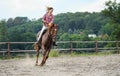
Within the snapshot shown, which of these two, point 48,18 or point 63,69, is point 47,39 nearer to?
point 48,18

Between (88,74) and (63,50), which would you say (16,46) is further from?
(88,74)

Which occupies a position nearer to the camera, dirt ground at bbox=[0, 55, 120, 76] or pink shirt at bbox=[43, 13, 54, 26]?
dirt ground at bbox=[0, 55, 120, 76]

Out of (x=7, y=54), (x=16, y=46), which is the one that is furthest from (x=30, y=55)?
(x=16, y=46)

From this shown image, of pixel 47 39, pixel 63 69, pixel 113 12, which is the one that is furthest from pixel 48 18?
pixel 113 12

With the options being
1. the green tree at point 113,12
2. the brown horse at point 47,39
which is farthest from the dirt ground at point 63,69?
the green tree at point 113,12

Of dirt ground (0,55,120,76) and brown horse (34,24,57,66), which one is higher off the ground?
brown horse (34,24,57,66)

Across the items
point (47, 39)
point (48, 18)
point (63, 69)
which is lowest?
point (63, 69)

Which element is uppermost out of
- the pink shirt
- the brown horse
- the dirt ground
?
the pink shirt

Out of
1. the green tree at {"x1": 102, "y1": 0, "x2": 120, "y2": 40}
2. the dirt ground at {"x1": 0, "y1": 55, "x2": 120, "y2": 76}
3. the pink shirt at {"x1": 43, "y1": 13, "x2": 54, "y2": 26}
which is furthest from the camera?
the green tree at {"x1": 102, "y1": 0, "x2": 120, "y2": 40}

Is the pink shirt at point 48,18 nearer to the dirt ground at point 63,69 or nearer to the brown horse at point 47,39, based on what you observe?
the brown horse at point 47,39

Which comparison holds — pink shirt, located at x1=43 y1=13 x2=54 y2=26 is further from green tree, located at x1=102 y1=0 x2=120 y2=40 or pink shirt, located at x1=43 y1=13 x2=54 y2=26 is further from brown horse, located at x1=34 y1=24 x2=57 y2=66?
green tree, located at x1=102 y1=0 x2=120 y2=40

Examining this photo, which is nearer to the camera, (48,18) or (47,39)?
(48,18)

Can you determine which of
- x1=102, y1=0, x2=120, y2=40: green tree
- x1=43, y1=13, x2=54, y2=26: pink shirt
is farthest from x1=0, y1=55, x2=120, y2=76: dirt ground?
x1=102, y1=0, x2=120, y2=40: green tree

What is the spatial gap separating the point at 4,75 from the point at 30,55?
48.9ft
